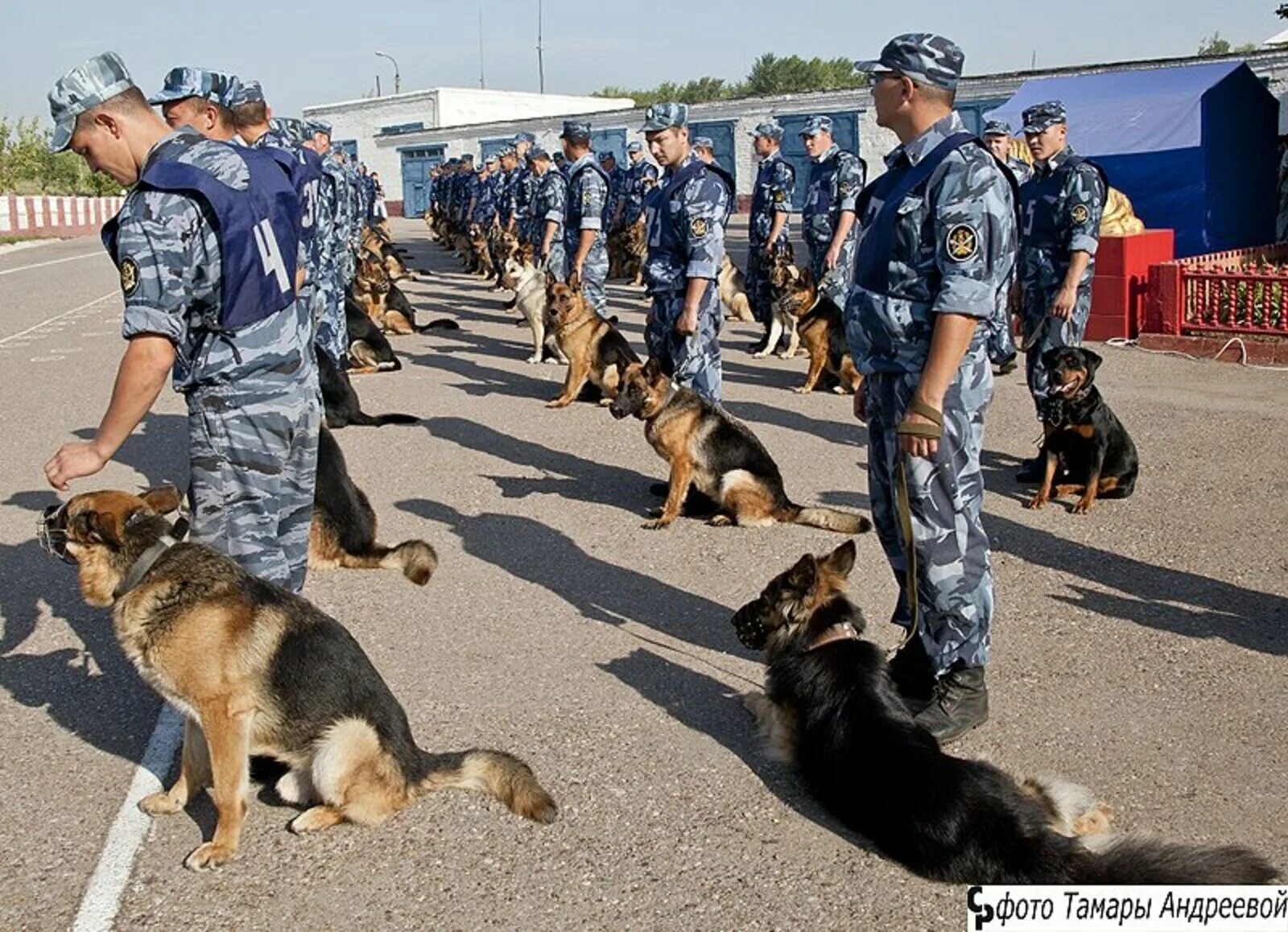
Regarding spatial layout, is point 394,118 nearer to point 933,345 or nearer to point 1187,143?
point 1187,143

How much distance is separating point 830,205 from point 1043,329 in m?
4.87

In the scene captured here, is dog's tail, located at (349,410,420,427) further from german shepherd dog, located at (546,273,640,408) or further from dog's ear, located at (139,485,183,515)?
dog's ear, located at (139,485,183,515)

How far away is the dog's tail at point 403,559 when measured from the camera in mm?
5352

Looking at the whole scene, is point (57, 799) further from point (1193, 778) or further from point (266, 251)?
point (1193, 778)

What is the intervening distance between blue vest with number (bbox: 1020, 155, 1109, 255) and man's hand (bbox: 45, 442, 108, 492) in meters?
5.65

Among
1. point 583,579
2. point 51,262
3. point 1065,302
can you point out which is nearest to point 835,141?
point 51,262

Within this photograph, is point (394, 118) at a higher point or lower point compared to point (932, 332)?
higher

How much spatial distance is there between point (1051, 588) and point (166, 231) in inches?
163

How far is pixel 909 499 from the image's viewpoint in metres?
4.01

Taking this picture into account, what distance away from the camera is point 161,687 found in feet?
11.1

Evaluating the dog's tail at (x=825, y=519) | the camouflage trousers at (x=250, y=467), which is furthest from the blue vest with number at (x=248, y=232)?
the dog's tail at (x=825, y=519)

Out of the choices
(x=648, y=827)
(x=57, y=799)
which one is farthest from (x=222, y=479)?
(x=648, y=827)

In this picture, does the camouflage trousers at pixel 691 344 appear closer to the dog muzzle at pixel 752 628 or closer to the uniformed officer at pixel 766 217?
the dog muzzle at pixel 752 628

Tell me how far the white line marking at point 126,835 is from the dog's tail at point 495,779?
86 centimetres
